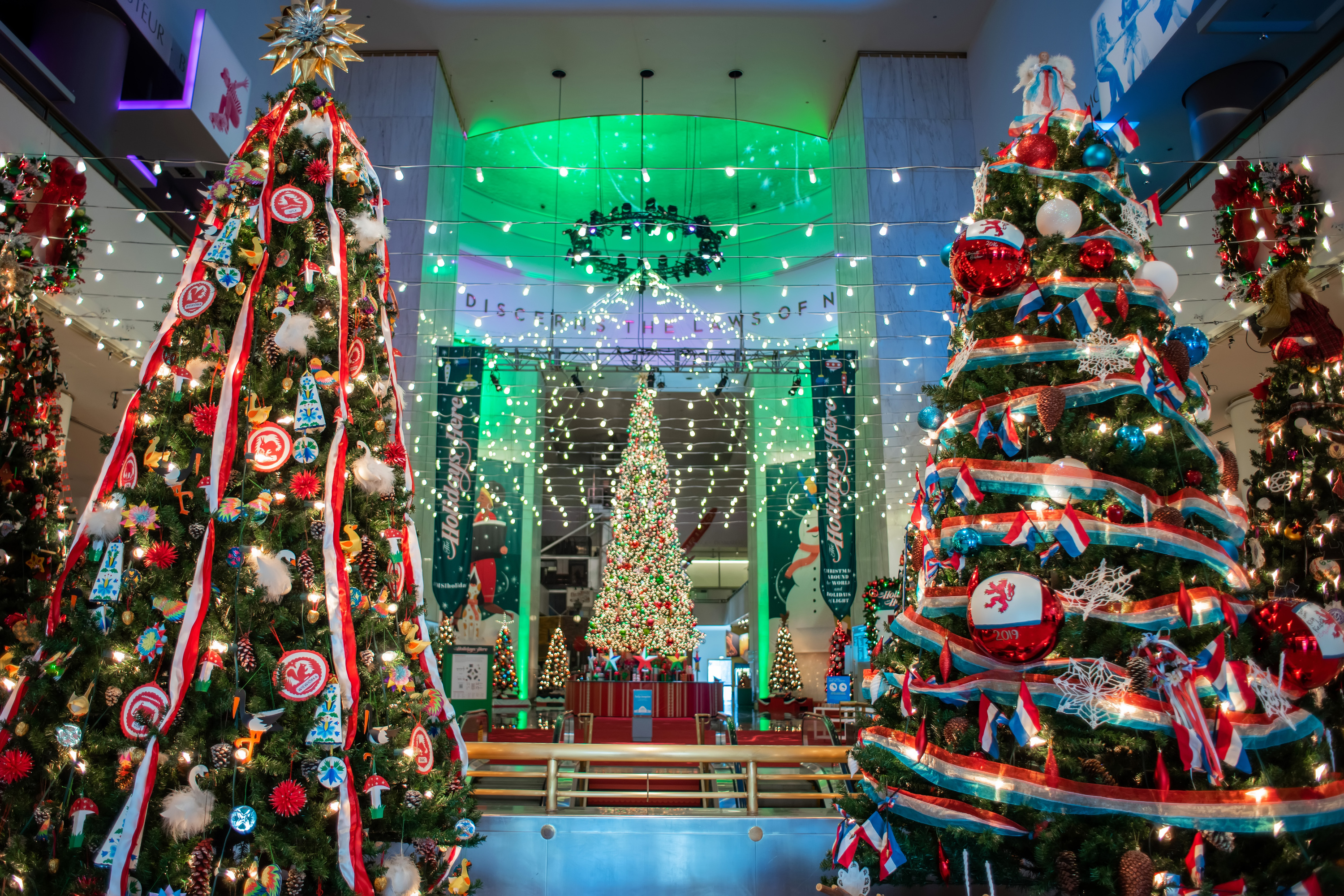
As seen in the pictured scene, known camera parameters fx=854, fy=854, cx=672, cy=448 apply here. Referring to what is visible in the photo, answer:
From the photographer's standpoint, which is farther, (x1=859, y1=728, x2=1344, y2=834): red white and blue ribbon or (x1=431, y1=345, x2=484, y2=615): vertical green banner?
(x1=431, y1=345, x2=484, y2=615): vertical green banner

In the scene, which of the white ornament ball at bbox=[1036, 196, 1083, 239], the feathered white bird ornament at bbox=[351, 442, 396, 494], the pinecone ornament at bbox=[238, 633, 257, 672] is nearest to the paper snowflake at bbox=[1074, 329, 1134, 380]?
the white ornament ball at bbox=[1036, 196, 1083, 239]

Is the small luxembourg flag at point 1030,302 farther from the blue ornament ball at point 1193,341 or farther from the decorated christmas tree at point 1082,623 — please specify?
the blue ornament ball at point 1193,341

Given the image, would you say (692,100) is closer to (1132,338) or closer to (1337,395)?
(1337,395)

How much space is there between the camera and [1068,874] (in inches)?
99.4

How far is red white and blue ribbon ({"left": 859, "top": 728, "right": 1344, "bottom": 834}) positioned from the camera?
2.48m

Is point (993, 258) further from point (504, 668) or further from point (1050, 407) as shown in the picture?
point (504, 668)

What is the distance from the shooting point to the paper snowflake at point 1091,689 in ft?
8.56

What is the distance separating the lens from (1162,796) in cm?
252

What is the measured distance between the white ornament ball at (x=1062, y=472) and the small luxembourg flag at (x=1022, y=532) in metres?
0.11

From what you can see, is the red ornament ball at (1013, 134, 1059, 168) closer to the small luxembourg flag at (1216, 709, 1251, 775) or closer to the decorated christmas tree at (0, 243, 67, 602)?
the small luxembourg flag at (1216, 709, 1251, 775)

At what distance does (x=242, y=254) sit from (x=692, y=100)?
33.3 ft

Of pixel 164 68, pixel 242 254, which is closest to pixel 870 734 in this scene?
pixel 242 254

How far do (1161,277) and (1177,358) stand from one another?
0.33m

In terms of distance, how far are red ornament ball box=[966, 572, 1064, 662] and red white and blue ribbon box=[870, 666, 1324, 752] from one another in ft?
0.42
